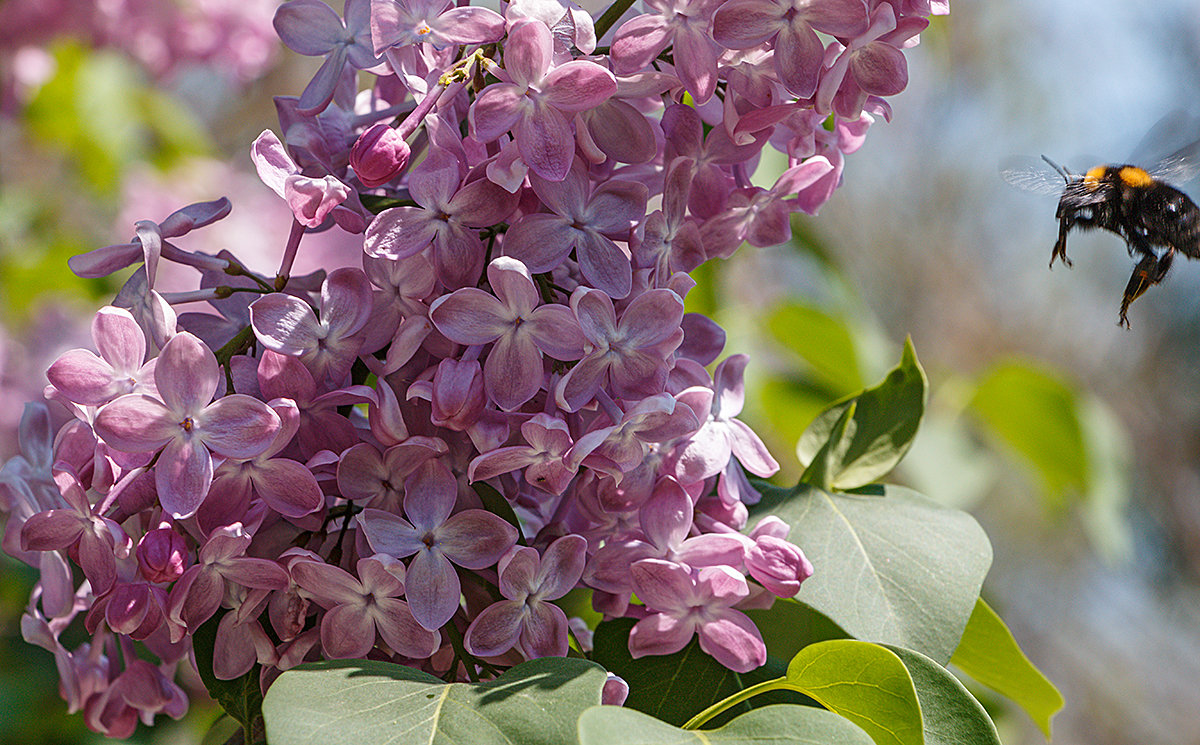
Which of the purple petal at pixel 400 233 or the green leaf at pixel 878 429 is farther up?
the purple petal at pixel 400 233

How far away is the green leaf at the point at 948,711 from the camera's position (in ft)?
0.98

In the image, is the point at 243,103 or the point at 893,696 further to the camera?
→ the point at 243,103

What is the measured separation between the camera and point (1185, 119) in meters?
0.59

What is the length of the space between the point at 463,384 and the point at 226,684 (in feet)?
0.45

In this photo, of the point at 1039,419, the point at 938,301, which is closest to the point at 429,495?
Result: the point at 1039,419

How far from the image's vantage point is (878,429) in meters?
0.44

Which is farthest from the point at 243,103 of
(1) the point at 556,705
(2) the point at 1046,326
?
(2) the point at 1046,326

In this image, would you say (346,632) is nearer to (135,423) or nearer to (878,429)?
(135,423)

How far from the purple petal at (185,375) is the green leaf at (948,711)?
0.23 metres

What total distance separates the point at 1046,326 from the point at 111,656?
4.31 m

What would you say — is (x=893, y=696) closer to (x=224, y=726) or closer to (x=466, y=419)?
(x=466, y=419)

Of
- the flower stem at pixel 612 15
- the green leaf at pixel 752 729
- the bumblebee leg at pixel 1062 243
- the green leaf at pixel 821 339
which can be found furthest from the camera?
the green leaf at pixel 821 339

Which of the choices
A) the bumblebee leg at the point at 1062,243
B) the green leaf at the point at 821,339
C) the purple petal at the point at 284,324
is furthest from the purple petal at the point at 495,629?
the green leaf at the point at 821,339

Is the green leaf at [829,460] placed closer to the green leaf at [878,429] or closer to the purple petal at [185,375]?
the green leaf at [878,429]
